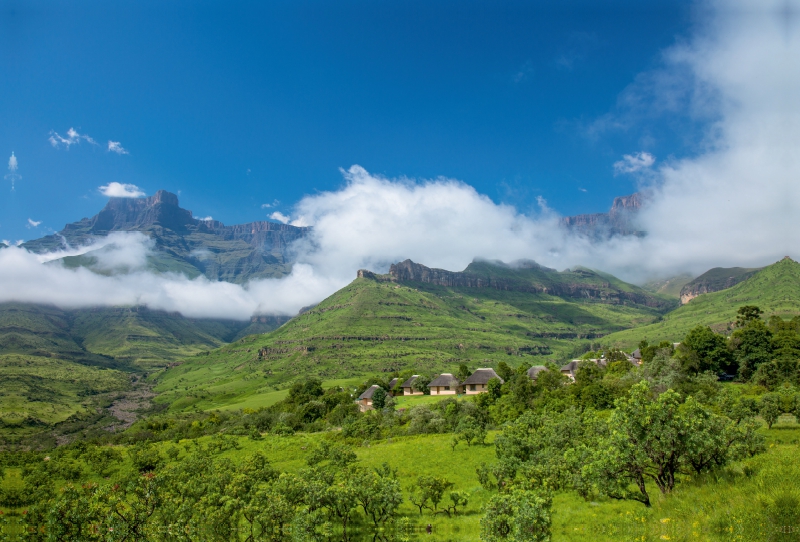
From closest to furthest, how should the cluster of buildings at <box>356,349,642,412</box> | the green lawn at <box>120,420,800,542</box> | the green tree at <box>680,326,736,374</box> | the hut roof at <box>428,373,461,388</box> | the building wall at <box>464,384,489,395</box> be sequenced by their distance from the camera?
the green lawn at <box>120,420,800,542</box> < the green tree at <box>680,326,736,374</box> < the building wall at <box>464,384,489,395</box> < the cluster of buildings at <box>356,349,642,412</box> < the hut roof at <box>428,373,461,388</box>

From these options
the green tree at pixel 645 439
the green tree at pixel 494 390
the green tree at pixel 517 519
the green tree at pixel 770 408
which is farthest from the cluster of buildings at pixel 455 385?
the green tree at pixel 517 519

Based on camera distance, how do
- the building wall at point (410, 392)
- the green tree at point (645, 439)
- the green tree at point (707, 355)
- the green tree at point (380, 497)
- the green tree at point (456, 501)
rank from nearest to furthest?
the green tree at point (645, 439) < the green tree at point (380, 497) < the green tree at point (456, 501) < the green tree at point (707, 355) < the building wall at point (410, 392)

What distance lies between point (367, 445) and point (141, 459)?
88.8ft

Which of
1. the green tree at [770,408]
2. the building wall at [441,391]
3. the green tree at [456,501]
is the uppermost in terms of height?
the green tree at [770,408]

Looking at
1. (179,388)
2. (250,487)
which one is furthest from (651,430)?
(179,388)

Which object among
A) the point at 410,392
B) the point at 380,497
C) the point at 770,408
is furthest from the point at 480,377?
the point at 380,497

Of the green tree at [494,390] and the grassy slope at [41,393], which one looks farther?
the grassy slope at [41,393]

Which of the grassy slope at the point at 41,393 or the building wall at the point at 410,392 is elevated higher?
the building wall at the point at 410,392

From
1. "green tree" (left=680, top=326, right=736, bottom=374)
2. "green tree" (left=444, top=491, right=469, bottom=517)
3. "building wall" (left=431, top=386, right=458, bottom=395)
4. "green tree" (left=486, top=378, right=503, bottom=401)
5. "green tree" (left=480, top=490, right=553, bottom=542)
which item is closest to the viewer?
"green tree" (left=480, top=490, right=553, bottom=542)

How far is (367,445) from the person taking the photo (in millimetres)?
53906

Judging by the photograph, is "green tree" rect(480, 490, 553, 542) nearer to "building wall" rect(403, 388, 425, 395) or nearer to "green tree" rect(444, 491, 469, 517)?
"green tree" rect(444, 491, 469, 517)

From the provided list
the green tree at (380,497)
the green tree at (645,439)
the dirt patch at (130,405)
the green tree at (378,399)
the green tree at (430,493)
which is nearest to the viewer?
the green tree at (645,439)

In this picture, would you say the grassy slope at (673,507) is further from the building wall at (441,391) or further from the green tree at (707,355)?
the building wall at (441,391)

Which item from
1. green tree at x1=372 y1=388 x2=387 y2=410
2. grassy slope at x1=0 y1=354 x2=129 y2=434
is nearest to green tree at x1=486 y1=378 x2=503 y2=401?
green tree at x1=372 y1=388 x2=387 y2=410
